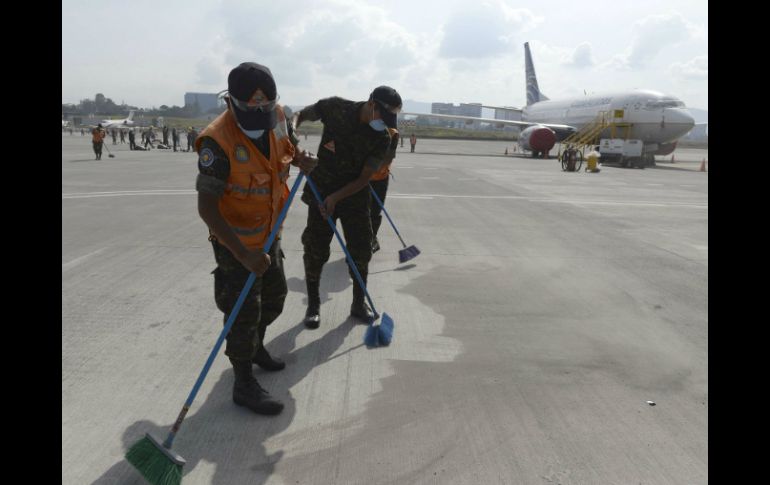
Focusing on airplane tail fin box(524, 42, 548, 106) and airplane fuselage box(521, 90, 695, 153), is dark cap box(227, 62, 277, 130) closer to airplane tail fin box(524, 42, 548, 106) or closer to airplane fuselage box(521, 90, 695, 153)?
airplane fuselage box(521, 90, 695, 153)

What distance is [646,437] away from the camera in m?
2.62

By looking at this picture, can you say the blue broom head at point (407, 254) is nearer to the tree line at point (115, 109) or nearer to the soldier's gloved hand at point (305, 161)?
the soldier's gloved hand at point (305, 161)

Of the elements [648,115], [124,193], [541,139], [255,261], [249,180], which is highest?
[648,115]

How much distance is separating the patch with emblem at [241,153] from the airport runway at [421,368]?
1.42 metres

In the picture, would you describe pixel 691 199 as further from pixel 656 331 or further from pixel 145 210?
pixel 145 210

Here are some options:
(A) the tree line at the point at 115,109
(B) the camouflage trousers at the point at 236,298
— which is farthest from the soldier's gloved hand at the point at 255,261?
(A) the tree line at the point at 115,109

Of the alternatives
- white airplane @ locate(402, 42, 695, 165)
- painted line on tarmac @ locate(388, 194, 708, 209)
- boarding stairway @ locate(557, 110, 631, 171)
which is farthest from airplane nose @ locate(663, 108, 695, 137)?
painted line on tarmac @ locate(388, 194, 708, 209)

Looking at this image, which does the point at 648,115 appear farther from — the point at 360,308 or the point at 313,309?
the point at 313,309

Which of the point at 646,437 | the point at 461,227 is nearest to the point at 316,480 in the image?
the point at 646,437

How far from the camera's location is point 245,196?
8.43ft

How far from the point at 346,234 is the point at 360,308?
65 centimetres

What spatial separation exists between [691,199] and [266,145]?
1314 centimetres

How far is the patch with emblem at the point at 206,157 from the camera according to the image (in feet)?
7.86

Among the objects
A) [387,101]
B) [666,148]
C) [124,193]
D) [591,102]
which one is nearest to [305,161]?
[387,101]
